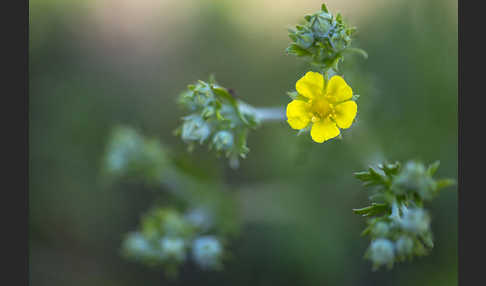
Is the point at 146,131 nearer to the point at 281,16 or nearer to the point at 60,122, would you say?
the point at 60,122

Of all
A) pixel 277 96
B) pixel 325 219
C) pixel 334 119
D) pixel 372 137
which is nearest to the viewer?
pixel 334 119

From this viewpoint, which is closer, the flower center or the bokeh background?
the flower center

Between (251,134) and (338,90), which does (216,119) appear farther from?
(251,134)

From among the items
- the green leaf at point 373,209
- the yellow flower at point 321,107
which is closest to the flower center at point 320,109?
the yellow flower at point 321,107

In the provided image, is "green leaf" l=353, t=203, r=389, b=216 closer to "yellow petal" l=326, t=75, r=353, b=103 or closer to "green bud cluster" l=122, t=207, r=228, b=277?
"yellow petal" l=326, t=75, r=353, b=103

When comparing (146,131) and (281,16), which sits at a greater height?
(281,16)

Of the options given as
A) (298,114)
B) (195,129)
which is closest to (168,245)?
(195,129)

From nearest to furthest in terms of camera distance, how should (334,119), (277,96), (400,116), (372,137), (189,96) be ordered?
(334,119), (189,96), (372,137), (400,116), (277,96)

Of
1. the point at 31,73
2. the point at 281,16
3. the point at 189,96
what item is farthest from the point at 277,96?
the point at 31,73

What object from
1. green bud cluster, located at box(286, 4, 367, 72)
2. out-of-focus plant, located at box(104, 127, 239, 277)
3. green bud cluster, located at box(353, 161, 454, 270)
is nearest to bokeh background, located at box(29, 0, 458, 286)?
out-of-focus plant, located at box(104, 127, 239, 277)
